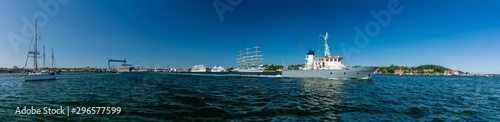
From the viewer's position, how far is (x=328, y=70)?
48.4 meters

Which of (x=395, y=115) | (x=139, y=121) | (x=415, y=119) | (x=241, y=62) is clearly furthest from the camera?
(x=241, y=62)

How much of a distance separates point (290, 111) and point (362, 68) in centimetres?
3988

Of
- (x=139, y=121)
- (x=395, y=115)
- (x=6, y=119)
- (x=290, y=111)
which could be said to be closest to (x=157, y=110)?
(x=139, y=121)

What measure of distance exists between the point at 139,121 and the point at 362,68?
45.7 m

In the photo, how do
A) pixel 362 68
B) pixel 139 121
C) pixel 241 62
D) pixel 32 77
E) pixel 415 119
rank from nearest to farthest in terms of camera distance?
pixel 139 121
pixel 415 119
pixel 32 77
pixel 362 68
pixel 241 62

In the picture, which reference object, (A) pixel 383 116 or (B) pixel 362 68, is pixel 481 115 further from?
(B) pixel 362 68

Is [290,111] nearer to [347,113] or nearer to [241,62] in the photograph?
[347,113]

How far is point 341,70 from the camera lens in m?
47.2

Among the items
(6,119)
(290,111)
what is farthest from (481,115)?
(6,119)

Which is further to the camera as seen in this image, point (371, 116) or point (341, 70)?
point (341, 70)

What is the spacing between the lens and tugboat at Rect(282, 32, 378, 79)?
153 ft

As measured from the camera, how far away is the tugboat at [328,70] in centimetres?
4678

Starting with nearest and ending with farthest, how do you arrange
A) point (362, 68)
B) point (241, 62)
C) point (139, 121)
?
point (139, 121) < point (362, 68) < point (241, 62)

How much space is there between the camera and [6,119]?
904 cm
